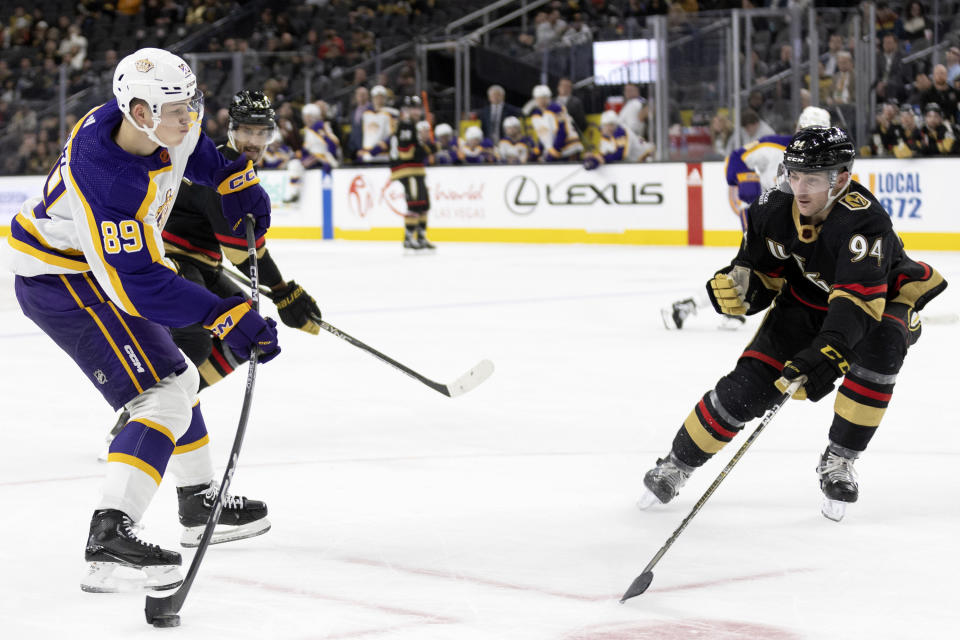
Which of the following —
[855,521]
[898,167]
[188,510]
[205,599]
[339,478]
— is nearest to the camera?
[205,599]

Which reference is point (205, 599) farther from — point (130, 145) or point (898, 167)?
point (898, 167)

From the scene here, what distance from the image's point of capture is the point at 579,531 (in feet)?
10.7

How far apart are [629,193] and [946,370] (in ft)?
26.5

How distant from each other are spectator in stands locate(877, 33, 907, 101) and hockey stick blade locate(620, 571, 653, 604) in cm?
1031

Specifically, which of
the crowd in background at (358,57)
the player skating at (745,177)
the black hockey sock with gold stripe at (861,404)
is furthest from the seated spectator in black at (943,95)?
the black hockey sock with gold stripe at (861,404)

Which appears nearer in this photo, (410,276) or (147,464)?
(147,464)

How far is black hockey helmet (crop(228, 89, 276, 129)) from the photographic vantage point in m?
4.49

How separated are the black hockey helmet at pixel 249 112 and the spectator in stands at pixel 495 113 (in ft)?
33.5

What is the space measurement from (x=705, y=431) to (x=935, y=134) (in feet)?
28.9

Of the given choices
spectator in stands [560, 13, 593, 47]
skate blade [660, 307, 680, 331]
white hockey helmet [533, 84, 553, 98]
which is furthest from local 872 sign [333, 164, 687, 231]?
skate blade [660, 307, 680, 331]

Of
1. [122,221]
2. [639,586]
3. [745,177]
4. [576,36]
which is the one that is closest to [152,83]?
[122,221]

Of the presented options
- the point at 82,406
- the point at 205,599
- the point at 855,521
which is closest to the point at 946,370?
the point at 855,521

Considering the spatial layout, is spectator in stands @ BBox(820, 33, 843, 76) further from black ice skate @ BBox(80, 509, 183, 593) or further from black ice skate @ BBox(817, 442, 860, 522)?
black ice skate @ BBox(80, 509, 183, 593)

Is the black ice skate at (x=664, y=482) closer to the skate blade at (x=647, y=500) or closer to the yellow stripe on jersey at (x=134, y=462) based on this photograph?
the skate blade at (x=647, y=500)
